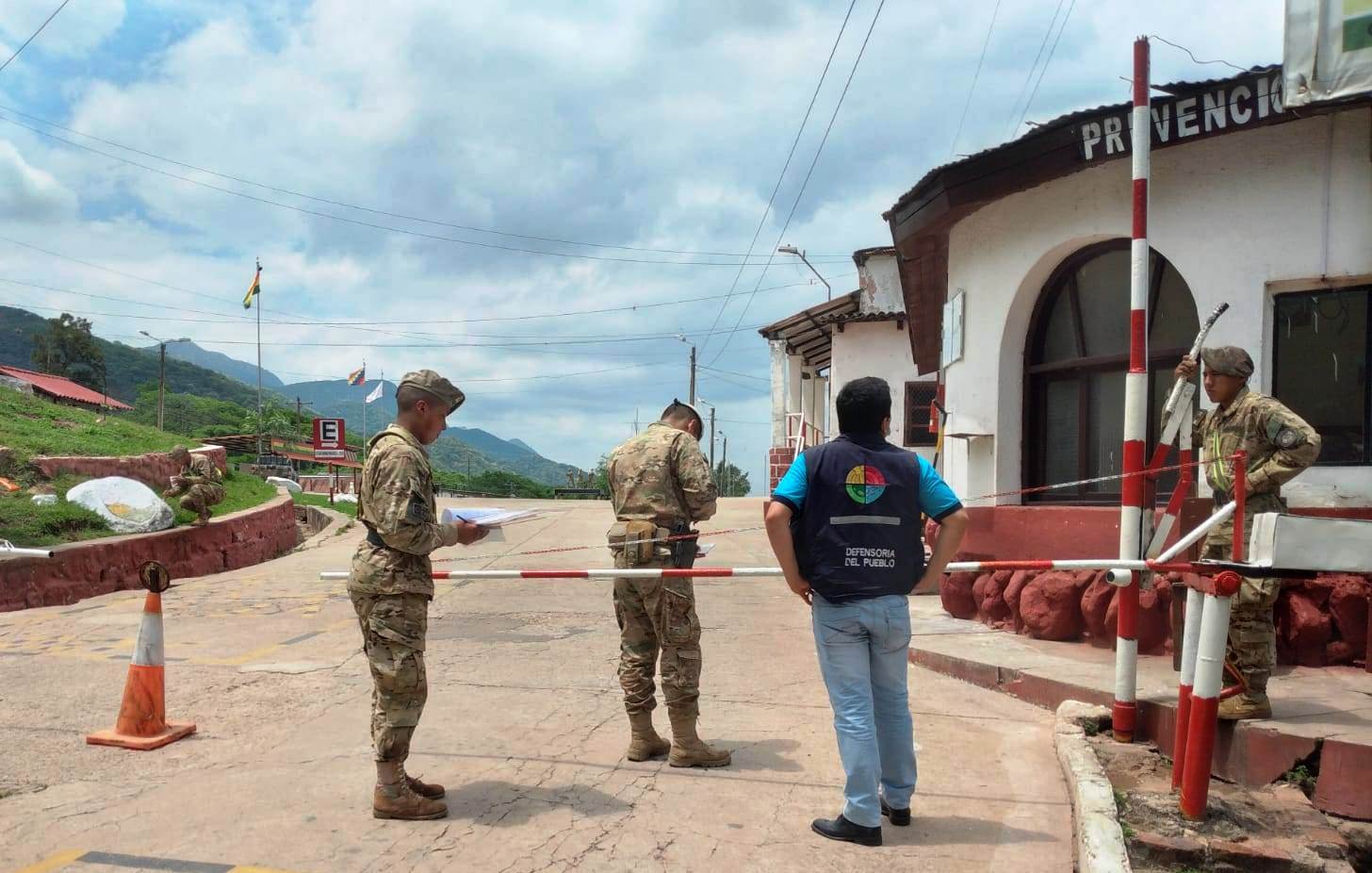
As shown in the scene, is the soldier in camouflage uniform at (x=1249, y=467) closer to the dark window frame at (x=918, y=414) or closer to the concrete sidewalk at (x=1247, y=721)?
the concrete sidewalk at (x=1247, y=721)

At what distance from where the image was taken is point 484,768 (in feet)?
14.4

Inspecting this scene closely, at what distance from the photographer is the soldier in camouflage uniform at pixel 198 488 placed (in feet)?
45.9

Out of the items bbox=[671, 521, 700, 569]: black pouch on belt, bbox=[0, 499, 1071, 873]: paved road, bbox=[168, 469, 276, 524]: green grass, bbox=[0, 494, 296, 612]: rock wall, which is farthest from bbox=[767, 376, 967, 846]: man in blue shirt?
bbox=[168, 469, 276, 524]: green grass

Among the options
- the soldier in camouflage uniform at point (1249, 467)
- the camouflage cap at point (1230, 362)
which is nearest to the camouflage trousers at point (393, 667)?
the soldier in camouflage uniform at point (1249, 467)

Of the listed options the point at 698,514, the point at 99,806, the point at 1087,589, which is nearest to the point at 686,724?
the point at 698,514

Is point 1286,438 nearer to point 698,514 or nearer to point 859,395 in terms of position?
point 859,395

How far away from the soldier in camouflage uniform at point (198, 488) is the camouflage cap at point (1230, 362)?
45.0 feet

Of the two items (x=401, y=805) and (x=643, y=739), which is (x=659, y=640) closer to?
(x=643, y=739)

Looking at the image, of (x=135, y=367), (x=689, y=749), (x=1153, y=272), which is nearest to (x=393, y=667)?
(x=689, y=749)

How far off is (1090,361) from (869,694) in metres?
5.40

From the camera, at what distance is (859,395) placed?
3.64 meters

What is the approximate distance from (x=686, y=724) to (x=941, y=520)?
5.34ft

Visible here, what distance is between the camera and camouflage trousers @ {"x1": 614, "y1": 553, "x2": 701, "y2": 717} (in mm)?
4363

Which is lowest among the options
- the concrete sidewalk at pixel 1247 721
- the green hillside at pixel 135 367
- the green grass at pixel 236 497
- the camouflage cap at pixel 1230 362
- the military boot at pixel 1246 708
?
the concrete sidewalk at pixel 1247 721
